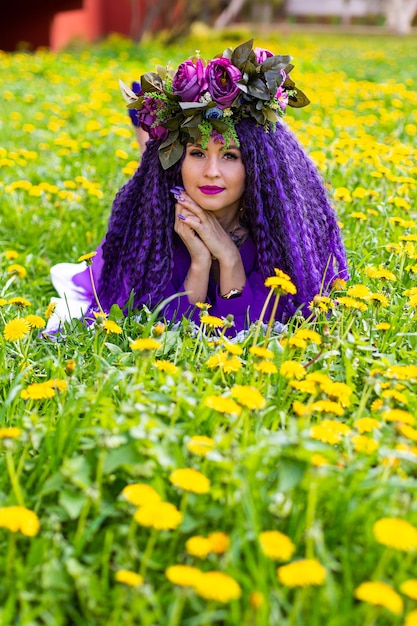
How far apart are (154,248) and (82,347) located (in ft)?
1.70

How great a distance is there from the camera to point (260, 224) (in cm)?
257

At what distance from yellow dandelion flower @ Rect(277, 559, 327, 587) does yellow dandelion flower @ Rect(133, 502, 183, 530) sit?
0.66 ft

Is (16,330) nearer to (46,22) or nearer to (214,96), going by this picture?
(214,96)

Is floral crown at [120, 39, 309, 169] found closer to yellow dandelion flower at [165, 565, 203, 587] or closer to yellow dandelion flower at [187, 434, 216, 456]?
yellow dandelion flower at [187, 434, 216, 456]

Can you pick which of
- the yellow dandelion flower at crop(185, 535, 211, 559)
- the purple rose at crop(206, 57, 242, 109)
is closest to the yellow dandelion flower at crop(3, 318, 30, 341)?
the purple rose at crop(206, 57, 242, 109)

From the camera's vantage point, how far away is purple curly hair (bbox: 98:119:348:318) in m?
2.54

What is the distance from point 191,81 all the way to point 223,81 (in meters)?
0.10

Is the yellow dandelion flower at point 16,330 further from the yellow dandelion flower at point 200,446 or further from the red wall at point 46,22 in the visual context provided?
the red wall at point 46,22

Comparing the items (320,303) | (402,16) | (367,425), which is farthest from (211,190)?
(402,16)

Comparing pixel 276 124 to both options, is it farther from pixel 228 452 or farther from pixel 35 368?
pixel 228 452

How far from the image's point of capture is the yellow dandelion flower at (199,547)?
4.20 feet

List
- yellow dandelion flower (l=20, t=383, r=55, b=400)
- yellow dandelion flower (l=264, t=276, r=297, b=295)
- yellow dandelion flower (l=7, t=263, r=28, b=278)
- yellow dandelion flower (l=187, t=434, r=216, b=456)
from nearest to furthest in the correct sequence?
yellow dandelion flower (l=187, t=434, r=216, b=456) < yellow dandelion flower (l=20, t=383, r=55, b=400) < yellow dandelion flower (l=264, t=276, r=297, b=295) < yellow dandelion flower (l=7, t=263, r=28, b=278)

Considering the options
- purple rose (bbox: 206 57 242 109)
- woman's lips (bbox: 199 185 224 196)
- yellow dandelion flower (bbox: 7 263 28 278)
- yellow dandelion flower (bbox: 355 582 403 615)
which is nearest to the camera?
yellow dandelion flower (bbox: 355 582 403 615)

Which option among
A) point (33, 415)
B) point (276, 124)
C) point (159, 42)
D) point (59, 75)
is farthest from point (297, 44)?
point (33, 415)
